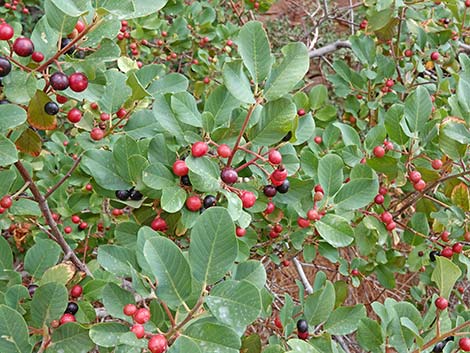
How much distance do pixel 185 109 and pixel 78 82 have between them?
20 cm

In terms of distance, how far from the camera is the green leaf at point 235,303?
0.72 metres

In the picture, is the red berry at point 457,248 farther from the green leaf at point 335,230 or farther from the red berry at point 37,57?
the red berry at point 37,57

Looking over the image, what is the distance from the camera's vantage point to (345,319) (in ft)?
3.84

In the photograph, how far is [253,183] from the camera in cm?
109

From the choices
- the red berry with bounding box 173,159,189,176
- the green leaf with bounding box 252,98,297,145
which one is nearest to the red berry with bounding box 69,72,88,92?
the red berry with bounding box 173,159,189,176

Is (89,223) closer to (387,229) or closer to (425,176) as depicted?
(387,229)

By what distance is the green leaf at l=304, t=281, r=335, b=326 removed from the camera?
3.63ft

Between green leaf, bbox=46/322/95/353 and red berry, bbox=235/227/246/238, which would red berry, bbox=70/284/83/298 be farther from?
red berry, bbox=235/227/246/238

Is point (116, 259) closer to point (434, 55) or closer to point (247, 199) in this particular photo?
point (247, 199)

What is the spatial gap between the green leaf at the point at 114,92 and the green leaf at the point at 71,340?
18.3 inches

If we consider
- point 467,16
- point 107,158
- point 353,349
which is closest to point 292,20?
point 467,16

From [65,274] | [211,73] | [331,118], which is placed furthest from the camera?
[211,73]

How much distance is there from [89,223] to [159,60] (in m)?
1.50

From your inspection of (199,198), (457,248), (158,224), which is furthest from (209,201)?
(457,248)
